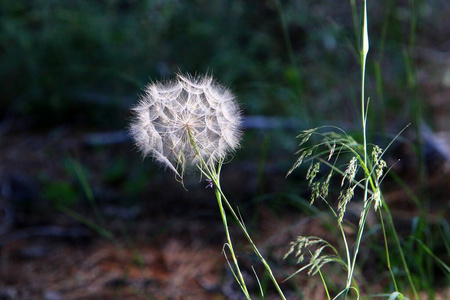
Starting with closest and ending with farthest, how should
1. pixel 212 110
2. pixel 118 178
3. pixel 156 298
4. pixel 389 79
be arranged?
pixel 212 110, pixel 156 298, pixel 118 178, pixel 389 79

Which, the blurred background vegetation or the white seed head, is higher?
the blurred background vegetation

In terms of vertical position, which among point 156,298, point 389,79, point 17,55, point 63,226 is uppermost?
point 17,55

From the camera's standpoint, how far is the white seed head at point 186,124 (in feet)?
5.08

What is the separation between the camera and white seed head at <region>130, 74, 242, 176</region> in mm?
1550

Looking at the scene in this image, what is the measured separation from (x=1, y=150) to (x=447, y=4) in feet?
18.8

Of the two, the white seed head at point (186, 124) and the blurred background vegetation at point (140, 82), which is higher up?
the blurred background vegetation at point (140, 82)

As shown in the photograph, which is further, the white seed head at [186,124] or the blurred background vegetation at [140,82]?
the blurred background vegetation at [140,82]

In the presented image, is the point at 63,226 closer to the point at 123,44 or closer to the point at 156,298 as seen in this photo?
the point at 156,298

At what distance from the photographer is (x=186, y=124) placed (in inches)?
60.6

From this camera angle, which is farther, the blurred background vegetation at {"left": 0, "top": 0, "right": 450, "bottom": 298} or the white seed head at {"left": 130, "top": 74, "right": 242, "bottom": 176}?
the blurred background vegetation at {"left": 0, "top": 0, "right": 450, "bottom": 298}

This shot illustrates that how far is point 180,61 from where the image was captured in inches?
185

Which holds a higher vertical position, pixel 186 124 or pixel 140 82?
pixel 140 82

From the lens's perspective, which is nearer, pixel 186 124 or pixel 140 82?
pixel 186 124

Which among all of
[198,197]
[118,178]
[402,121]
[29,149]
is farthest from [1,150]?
[402,121]
